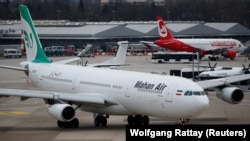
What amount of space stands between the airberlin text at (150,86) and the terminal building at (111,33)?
395 ft

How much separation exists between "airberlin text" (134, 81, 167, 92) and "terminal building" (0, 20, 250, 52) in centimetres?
12053

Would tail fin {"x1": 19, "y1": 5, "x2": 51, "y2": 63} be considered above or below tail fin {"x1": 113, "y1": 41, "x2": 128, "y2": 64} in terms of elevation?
above

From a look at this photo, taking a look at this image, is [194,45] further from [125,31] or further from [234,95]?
[234,95]

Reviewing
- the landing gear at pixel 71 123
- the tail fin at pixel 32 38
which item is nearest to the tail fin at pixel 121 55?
the tail fin at pixel 32 38

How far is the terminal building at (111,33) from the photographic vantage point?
533 ft

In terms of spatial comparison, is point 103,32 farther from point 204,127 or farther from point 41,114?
point 204,127

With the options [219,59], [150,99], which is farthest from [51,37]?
[150,99]

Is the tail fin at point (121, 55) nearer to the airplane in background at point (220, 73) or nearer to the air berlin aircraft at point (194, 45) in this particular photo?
the airplane in background at point (220, 73)

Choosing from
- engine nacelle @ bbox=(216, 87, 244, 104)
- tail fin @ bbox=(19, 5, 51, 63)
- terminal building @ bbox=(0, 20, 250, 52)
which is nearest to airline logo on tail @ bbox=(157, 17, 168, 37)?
terminal building @ bbox=(0, 20, 250, 52)

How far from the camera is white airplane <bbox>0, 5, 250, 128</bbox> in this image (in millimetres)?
38031

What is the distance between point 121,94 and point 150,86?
2.34 meters

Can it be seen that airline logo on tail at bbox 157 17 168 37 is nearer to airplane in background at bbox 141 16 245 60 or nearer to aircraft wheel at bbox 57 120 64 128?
airplane in background at bbox 141 16 245 60

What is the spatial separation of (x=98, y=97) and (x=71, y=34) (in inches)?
4833

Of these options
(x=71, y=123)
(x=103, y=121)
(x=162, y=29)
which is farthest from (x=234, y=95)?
(x=162, y=29)
